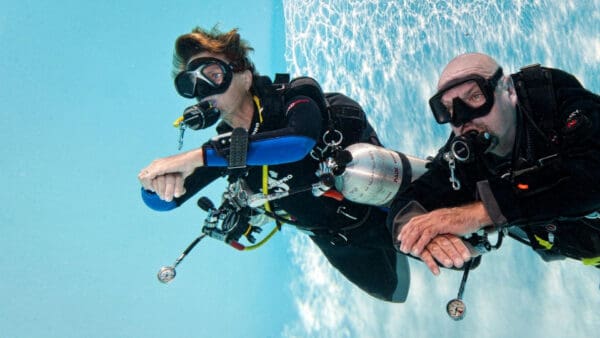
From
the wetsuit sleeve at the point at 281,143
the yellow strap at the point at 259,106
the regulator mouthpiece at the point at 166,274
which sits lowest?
the regulator mouthpiece at the point at 166,274

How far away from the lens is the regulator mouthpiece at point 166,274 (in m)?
3.19

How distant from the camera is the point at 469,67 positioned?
2.41m

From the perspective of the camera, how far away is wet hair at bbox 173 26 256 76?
340cm

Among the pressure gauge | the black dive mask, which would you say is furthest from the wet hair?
the pressure gauge

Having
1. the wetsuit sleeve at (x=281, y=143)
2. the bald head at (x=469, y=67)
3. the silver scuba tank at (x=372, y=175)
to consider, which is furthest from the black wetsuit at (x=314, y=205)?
the bald head at (x=469, y=67)

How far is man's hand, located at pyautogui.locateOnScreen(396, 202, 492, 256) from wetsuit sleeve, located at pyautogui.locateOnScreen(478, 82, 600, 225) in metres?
0.07

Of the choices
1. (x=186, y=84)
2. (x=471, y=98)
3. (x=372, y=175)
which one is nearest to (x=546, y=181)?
(x=471, y=98)

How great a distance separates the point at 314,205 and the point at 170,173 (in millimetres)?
1462

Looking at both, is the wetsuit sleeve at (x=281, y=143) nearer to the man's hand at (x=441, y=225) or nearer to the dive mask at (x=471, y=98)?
the dive mask at (x=471, y=98)

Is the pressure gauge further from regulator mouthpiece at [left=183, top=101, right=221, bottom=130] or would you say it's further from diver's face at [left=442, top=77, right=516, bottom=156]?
regulator mouthpiece at [left=183, top=101, right=221, bottom=130]

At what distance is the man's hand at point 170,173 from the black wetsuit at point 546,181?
1.30 metres

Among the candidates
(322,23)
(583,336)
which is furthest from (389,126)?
(583,336)

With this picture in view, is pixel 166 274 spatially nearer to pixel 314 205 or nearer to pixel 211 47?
pixel 314 205

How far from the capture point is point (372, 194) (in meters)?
3.39
